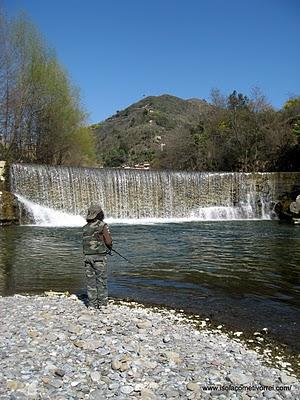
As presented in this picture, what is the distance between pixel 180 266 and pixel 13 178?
13962 mm

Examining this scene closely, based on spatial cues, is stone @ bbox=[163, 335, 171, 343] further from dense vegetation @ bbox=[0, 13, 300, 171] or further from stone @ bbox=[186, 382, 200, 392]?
dense vegetation @ bbox=[0, 13, 300, 171]

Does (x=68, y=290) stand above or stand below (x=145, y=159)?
below

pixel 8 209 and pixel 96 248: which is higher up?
pixel 96 248

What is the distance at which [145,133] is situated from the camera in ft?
286

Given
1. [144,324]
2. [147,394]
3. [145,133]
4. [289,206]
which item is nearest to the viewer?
[147,394]

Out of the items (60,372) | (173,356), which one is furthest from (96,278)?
(60,372)

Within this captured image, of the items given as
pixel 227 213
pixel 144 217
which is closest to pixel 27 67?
pixel 144 217

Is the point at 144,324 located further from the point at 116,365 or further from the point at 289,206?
the point at 289,206

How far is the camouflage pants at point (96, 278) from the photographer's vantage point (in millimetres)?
6551

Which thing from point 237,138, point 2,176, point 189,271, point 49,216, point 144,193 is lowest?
point 189,271

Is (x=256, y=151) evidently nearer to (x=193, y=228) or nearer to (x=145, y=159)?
(x=193, y=228)

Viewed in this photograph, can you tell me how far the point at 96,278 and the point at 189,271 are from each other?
456 cm

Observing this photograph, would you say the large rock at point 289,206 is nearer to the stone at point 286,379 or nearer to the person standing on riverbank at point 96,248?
the person standing on riverbank at point 96,248

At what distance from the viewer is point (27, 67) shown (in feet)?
101
